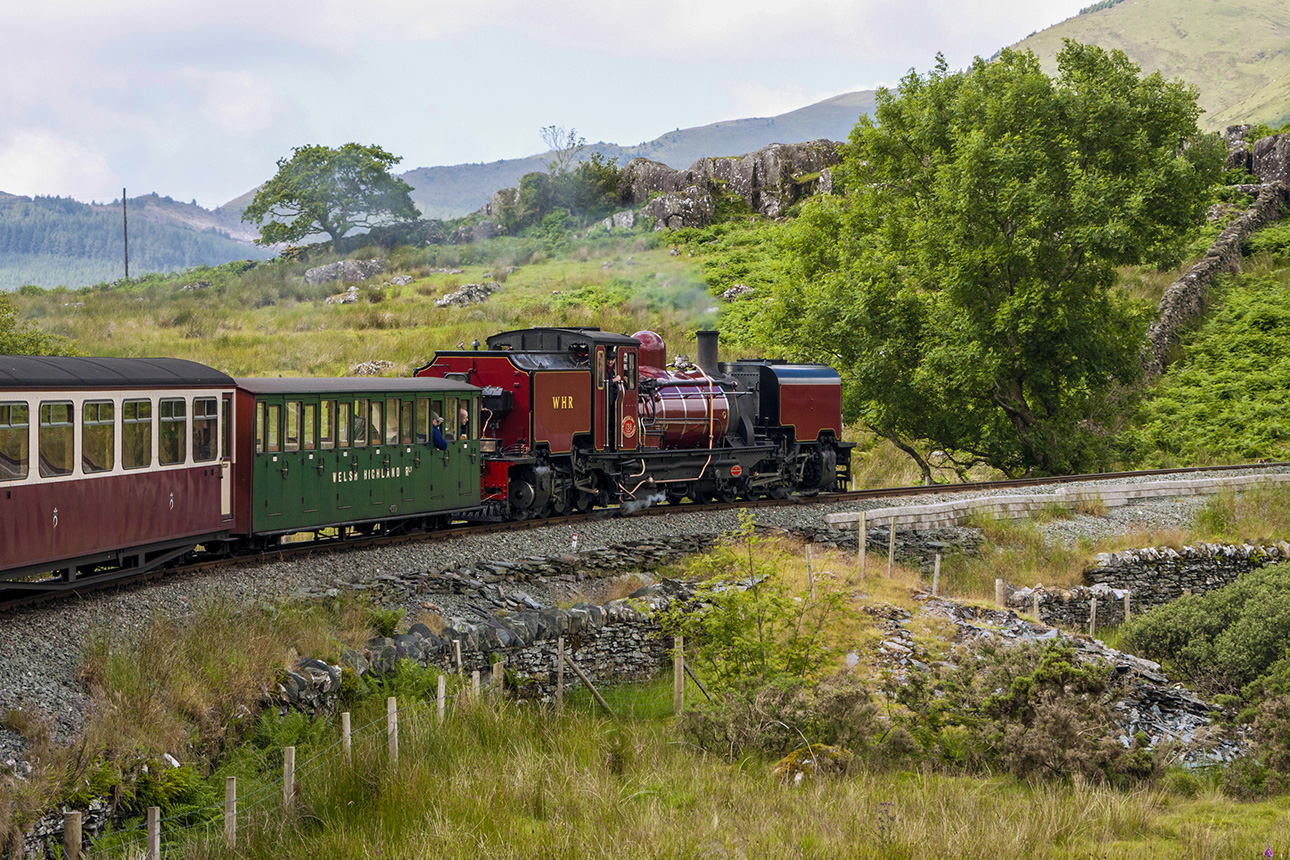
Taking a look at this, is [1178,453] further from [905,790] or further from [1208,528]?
[905,790]

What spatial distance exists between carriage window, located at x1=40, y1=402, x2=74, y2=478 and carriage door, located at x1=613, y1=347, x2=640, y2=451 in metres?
10.6

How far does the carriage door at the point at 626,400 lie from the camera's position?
20562 mm

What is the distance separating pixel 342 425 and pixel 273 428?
1.29 metres

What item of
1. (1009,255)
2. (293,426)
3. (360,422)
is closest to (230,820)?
(293,426)

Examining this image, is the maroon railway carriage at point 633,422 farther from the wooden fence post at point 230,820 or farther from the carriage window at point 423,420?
the wooden fence post at point 230,820

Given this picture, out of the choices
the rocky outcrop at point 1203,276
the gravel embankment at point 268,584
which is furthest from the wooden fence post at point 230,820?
the rocky outcrop at point 1203,276

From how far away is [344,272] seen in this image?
5400 centimetres

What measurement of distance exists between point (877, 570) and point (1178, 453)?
19529 mm

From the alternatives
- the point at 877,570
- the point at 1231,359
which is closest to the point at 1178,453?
the point at 1231,359

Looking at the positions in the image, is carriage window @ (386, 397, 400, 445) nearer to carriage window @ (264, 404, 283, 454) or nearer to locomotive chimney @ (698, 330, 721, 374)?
carriage window @ (264, 404, 283, 454)

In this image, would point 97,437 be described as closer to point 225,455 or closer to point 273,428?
point 225,455

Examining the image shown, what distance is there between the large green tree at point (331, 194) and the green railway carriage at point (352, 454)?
49.2m

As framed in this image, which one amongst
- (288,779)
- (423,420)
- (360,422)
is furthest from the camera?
(423,420)

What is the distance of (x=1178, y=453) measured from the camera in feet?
111
